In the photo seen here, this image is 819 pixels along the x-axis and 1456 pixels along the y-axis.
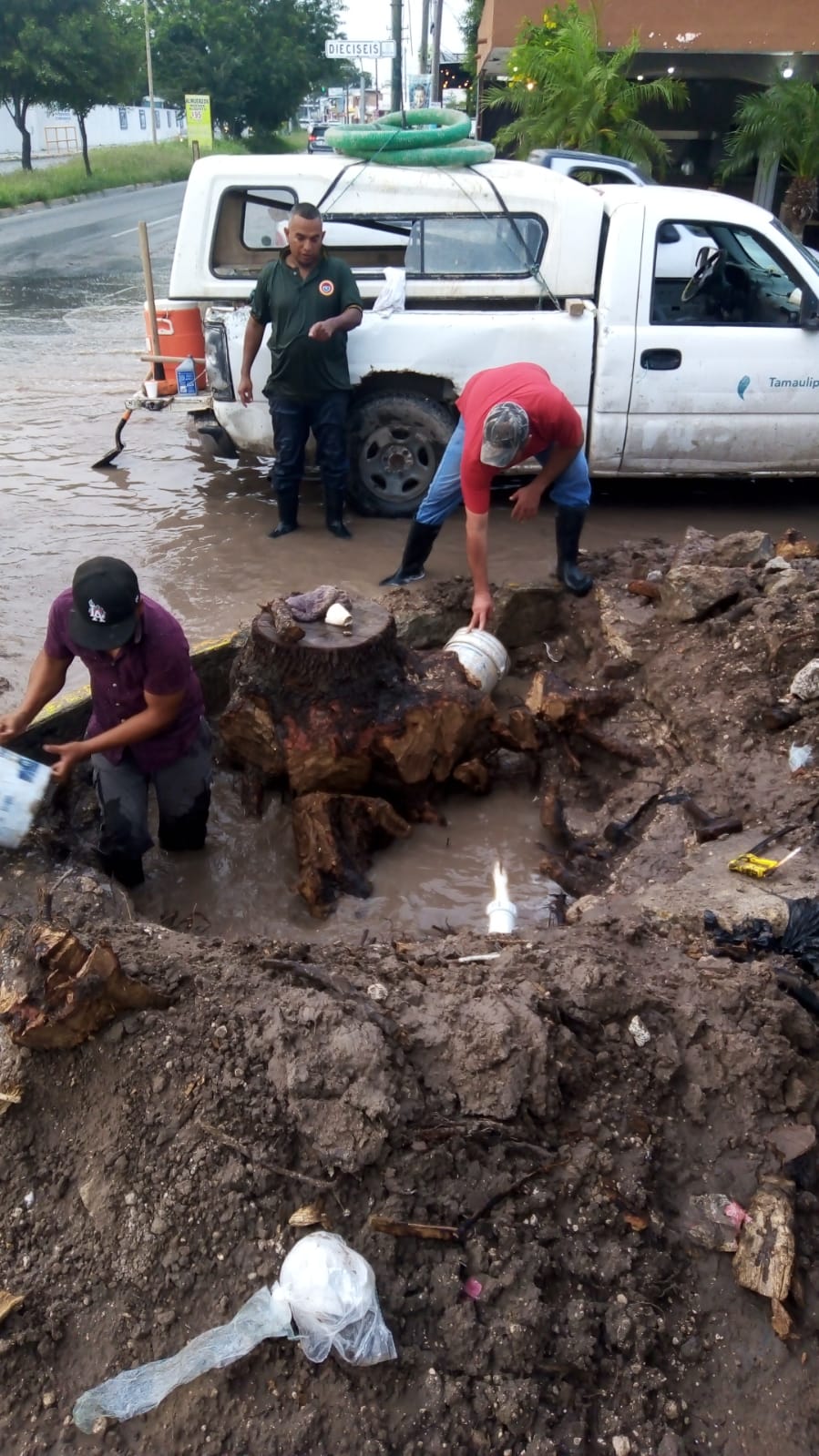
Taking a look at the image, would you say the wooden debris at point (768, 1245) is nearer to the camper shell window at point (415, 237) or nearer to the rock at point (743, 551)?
the rock at point (743, 551)

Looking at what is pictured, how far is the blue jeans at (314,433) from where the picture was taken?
20.2 feet

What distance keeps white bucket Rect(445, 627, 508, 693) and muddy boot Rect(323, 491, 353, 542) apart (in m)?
2.09

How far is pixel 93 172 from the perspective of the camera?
3203cm

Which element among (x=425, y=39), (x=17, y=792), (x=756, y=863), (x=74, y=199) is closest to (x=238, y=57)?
(x=425, y=39)

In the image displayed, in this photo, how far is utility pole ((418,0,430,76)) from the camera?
32822mm

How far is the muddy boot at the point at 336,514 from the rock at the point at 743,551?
7.92 feet

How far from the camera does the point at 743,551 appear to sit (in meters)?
5.18

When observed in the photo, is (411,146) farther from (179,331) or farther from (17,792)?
(17,792)

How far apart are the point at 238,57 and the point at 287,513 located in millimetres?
43247

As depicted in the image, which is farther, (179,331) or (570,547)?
(179,331)

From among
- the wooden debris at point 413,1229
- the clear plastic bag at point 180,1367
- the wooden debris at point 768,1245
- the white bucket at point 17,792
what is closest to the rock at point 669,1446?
the wooden debris at point 768,1245

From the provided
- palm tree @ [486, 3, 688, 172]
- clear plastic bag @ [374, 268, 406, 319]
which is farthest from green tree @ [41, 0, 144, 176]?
clear plastic bag @ [374, 268, 406, 319]

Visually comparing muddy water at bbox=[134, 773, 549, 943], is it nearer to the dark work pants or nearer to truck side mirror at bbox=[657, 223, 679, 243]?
the dark work pants

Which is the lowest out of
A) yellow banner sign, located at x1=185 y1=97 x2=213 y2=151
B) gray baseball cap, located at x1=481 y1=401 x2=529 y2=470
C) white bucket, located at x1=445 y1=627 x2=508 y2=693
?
white bucket, located at x1=445 y1=627 x2=508 y2=693
